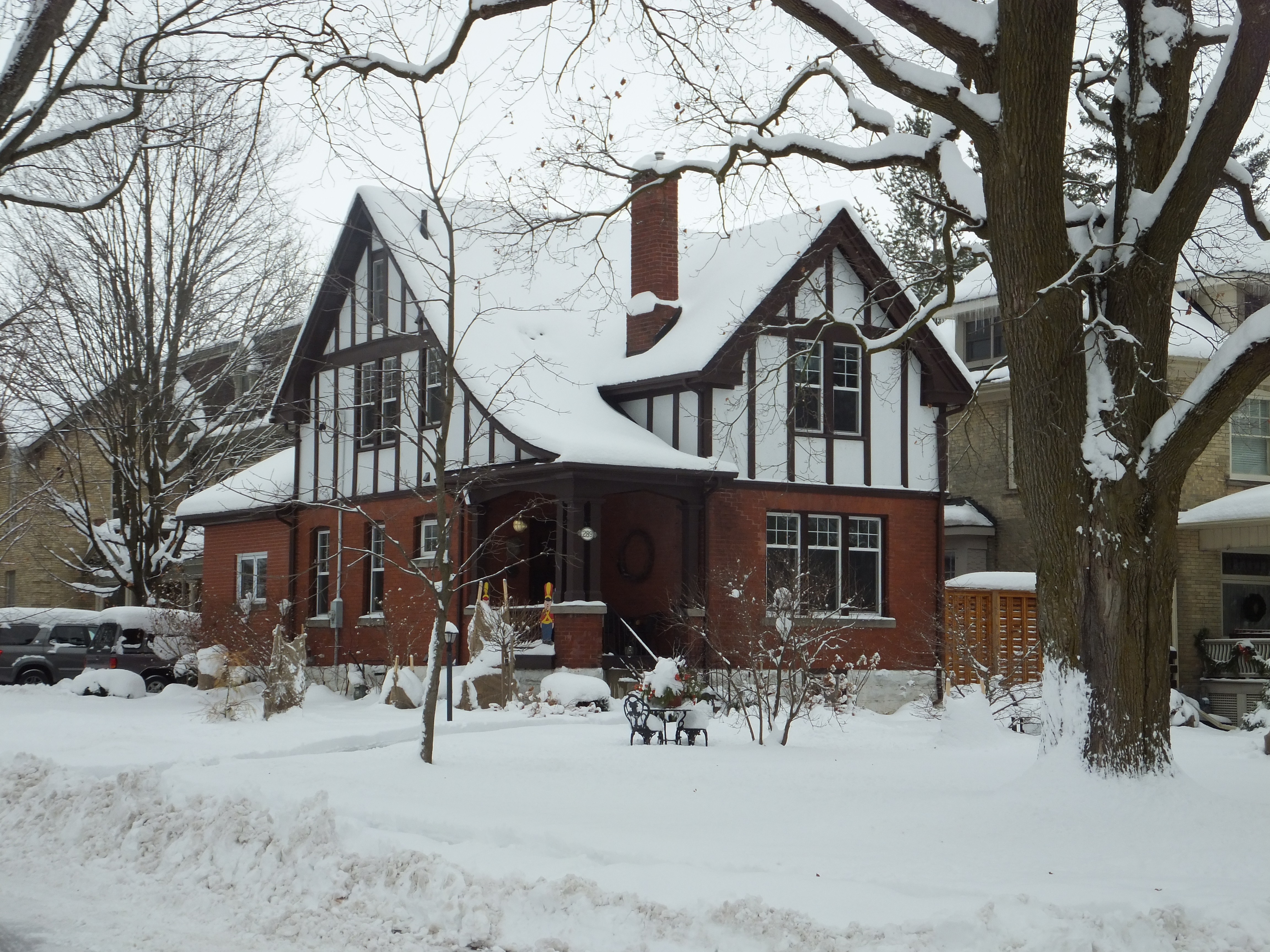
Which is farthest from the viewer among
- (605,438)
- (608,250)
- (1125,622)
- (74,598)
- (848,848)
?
(74,598)

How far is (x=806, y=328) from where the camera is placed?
23141mm

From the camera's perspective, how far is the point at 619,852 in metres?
8.55

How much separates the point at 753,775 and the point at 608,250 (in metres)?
18.1

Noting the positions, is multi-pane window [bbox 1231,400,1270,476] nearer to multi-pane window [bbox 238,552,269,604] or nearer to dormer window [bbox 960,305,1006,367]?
dormer window [bbox 960,305,1006,367]

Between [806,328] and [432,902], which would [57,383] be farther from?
[432,902]

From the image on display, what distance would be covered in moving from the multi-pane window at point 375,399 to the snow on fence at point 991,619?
10.3 meters

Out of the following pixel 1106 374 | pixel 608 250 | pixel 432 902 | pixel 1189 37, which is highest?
pixel 608 250

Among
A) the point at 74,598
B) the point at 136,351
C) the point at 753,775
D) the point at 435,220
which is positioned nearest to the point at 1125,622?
the point at 753,775

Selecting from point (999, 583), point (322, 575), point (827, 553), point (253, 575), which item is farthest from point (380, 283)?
point (999, 583)

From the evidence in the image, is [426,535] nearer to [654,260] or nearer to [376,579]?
[376,579]

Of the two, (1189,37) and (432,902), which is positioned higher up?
(1189,37)

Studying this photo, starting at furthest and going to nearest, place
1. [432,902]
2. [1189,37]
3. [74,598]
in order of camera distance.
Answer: [74,598], [1189,37], [432,902]

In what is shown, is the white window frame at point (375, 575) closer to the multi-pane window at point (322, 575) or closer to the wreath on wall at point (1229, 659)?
the multi-pane window at point (322, 575)

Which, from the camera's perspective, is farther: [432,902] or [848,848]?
[848,848]
